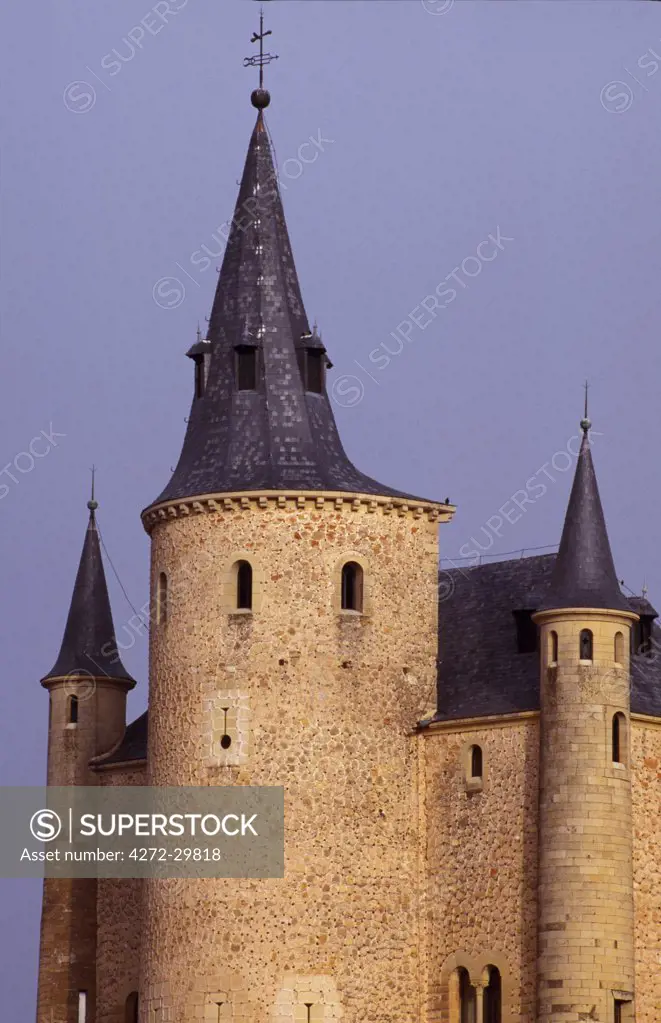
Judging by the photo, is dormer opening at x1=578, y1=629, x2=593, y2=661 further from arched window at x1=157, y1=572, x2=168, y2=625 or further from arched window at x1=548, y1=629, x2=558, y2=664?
arched window at x1=157, y1=572, x2=168, y2=625

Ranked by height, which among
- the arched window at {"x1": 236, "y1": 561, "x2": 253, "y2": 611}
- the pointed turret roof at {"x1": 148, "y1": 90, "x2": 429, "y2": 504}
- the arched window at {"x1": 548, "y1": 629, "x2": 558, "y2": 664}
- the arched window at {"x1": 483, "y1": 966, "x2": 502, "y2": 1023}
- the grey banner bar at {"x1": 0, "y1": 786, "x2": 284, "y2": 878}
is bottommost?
the arched window at {"x1": 483, "y1": 966, "x2": 502, "y2": 1023}

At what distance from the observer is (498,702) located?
62.6 meters

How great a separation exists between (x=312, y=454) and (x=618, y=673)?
8.42 metres

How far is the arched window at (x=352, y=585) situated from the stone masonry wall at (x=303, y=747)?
0.71 ft

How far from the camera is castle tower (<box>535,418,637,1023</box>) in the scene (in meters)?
59.2

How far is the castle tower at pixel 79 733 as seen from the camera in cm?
6900

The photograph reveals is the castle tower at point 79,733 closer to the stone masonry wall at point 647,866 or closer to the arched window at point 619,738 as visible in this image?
the stone masonry wall at point 647,866

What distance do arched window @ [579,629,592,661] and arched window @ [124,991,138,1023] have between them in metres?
13.9

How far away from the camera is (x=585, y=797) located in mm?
59875

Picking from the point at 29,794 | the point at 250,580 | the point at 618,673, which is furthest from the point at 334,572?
the point at 29,794

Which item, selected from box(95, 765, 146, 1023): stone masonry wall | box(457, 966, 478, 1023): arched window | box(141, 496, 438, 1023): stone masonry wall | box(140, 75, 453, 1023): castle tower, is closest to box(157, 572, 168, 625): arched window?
box(140, 75, 453, 1023): castle tower

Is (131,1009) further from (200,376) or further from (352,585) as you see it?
(200,376)

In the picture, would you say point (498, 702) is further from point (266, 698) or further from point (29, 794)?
point (29, 794)

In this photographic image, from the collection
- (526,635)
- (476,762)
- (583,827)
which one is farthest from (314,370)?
(583,827)
